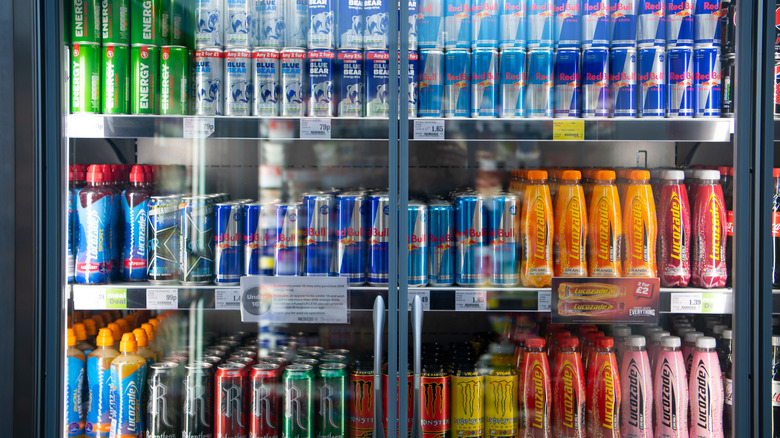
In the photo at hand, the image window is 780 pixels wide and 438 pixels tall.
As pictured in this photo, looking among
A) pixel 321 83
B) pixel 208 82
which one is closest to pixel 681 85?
pixel 321 83

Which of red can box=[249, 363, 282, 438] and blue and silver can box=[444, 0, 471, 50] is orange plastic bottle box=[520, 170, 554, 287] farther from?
red can box=[249, 363, 282, 438]

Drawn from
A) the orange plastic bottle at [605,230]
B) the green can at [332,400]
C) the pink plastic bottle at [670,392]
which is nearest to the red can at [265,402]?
the green can at [332,400]

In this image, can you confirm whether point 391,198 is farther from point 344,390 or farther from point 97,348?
point 97,348

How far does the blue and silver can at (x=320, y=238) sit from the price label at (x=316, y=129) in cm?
19

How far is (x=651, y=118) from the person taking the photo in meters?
1.58

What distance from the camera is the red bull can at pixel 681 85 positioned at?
5.24ft

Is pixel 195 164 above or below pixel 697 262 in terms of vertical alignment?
above

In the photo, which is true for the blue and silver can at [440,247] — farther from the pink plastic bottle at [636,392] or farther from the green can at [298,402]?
the pink plastic bottle at [636,392]

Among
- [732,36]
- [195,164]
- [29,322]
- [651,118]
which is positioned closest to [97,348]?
[29,322]

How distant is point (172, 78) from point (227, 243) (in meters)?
0.48

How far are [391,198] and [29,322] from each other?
928 millimetres

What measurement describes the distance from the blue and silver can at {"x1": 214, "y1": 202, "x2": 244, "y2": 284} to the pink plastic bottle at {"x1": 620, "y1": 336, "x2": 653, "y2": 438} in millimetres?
1125

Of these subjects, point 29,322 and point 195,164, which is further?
point 195,164

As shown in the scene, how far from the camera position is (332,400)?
165 centimetres
